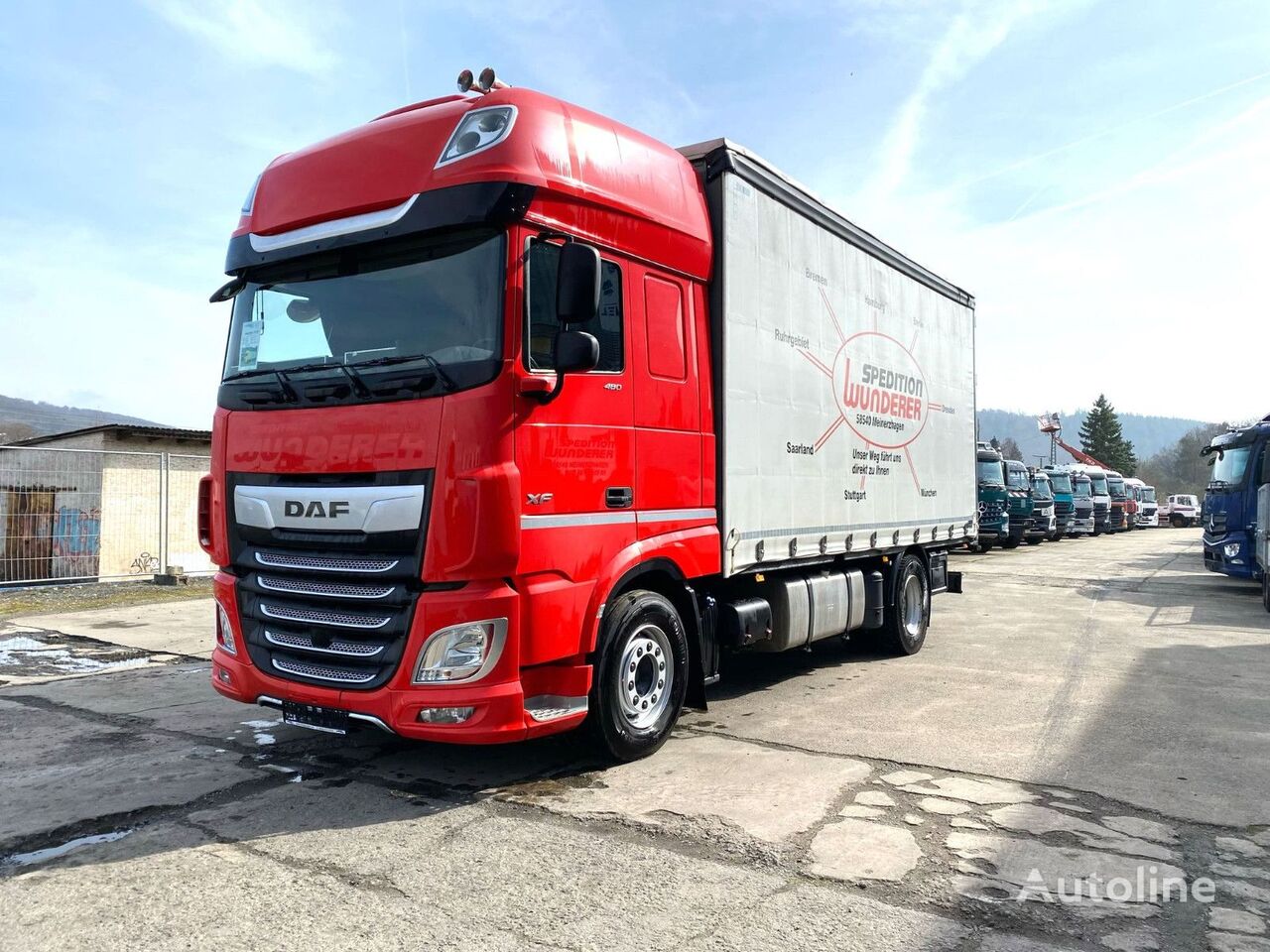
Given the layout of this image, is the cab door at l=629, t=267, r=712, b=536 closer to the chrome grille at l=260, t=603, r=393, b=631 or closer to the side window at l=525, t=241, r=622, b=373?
the side window at l=525, t=241, r=622, b=373

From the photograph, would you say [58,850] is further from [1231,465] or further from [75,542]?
[1231,465]

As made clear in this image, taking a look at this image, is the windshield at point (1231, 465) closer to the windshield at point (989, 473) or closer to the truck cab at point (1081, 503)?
the windshield at point (989, 473)

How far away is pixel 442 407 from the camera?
4.22 m

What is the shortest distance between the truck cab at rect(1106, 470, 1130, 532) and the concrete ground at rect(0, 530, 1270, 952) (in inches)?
1503

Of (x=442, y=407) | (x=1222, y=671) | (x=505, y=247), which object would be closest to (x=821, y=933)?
(x=442, y=407)

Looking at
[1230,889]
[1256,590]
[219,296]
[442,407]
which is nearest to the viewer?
[1230,889]

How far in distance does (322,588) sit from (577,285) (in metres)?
2.00

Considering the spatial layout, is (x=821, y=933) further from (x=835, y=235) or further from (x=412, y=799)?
(x=835, y=235)

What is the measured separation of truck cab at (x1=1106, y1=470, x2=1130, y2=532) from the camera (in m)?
41.5

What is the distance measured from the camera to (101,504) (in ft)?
48.8

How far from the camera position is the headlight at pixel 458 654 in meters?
4.18

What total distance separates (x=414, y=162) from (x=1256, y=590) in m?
17.5

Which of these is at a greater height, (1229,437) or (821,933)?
(1229,437)

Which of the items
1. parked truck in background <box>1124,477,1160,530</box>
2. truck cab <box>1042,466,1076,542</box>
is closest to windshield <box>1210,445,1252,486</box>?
truck cab <box>1042,466,1076,542</box>
